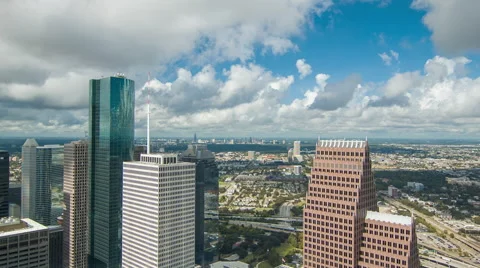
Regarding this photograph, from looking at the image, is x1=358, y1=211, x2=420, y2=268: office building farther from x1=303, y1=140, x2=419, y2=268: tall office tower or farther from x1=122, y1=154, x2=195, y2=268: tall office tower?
x1=122, y1=154, x2=195, y2=268: tall office tower

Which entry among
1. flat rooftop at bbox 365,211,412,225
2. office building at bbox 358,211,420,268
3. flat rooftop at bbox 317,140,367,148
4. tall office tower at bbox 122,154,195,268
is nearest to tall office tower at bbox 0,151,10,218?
tall office tower at bbox 122,154,195,268

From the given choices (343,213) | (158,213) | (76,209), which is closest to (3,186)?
(76,209)

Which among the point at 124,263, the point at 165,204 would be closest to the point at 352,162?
the point at 165,204

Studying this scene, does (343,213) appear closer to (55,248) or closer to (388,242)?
(388,242)

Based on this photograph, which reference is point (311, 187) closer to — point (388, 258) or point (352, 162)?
point (352, 162)

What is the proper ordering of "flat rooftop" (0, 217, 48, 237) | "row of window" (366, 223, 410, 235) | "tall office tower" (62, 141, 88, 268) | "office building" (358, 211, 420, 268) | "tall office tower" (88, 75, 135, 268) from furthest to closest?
"tall office tower" (62, 141, 88, 268) → "tall office tower" (88, 75, 135, 268) → "flat rooftop" (0, 217, 48, 237) → "row of window" (366, 223, 410, 235) → "office building" (358, 211, 420, 268)

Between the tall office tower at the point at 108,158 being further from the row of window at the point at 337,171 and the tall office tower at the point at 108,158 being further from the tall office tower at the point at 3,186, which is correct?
the row of window at the point at 337,171
